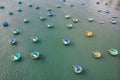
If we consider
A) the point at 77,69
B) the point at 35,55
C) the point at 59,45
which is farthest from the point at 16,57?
the point at 77,69

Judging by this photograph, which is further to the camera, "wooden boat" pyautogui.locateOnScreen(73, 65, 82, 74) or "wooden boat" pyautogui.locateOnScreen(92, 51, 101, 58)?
"wooden boat" pyautogui.locateOnScreen(92, 51, 101, 58)

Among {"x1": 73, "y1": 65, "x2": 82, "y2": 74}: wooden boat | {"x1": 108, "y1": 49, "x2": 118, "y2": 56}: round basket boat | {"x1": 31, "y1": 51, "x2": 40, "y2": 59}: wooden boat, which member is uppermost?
{"x1": 31, "y1": 51, "x2": 40, "y2": 59}: wooden boat

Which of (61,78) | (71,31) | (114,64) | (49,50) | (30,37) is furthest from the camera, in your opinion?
(71,31)

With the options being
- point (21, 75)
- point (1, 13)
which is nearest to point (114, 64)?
point (21, 75)

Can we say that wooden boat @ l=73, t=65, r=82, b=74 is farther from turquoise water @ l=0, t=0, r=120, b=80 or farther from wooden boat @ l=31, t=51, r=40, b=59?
wooden boat @ l=31, t=51, r=40, b=59

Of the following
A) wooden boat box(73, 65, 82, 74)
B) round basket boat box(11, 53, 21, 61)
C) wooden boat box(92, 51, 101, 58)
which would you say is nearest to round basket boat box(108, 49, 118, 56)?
wooden boat box(92, 51, 101, 58)

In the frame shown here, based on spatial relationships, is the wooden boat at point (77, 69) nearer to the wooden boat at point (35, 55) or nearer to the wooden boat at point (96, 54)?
the wooden boat at point (96, 54)

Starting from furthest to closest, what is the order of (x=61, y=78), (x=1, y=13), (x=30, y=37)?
1. (x=1, y=13)
2. (x=30, y=37)
3. (x=61, y=78)

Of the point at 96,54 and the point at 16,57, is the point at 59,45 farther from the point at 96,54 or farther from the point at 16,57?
the point at 16,57

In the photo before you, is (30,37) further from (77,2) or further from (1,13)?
(77,2)
